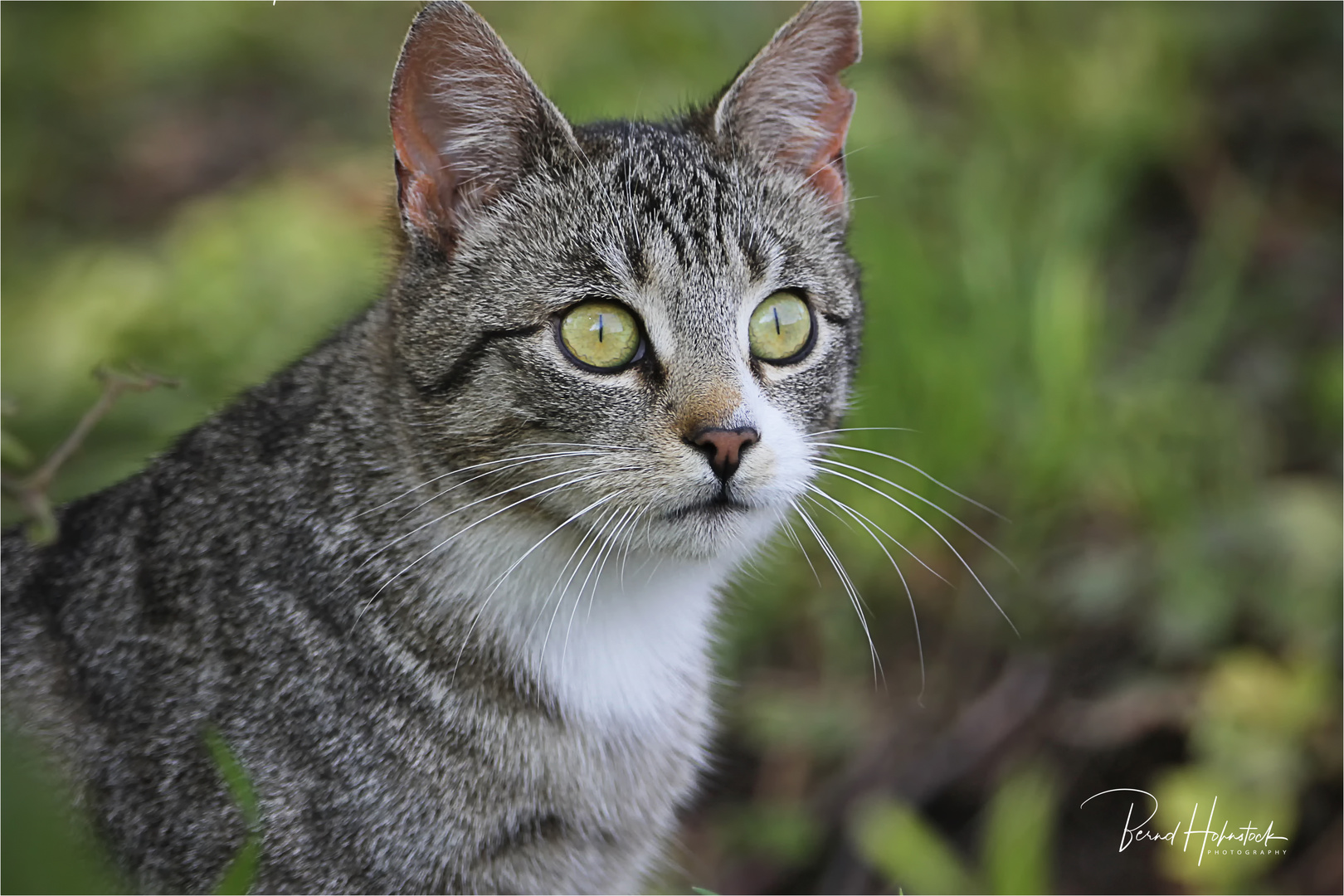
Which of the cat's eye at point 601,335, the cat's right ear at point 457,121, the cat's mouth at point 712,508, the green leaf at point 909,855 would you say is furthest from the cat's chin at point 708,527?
the green leaf at point 909,855

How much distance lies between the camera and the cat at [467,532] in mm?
2150

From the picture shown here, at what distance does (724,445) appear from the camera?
2041mm

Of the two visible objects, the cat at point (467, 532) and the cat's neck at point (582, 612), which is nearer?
the cat at point (467, 532)

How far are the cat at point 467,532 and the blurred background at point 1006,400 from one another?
404 mm

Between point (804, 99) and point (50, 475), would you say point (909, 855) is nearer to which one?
point (804, 99)

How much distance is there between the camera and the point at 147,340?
164 inches

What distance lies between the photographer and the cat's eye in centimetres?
219

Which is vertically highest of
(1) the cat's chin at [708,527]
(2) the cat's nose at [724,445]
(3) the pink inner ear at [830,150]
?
(3) the pink inner ear at [830,150]

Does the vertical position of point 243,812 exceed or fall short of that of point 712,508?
it falls short

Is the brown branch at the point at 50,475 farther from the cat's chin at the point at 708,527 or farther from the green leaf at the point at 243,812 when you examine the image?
the cat's chin at the point at 708,527

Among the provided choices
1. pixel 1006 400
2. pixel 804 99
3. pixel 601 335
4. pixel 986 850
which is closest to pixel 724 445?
pixel 601 335

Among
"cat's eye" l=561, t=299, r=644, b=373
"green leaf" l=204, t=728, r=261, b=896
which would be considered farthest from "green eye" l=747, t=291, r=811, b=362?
"green leaf" l=204, t=728, r=261, b=896

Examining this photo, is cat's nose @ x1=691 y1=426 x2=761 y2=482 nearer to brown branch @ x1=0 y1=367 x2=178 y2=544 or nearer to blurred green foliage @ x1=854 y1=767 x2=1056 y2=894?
brown branch @ x1=0 y1=367 x2=178 y2=544

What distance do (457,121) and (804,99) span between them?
766 mm
